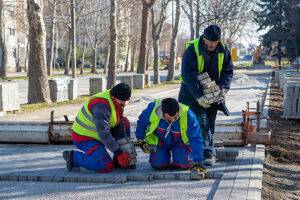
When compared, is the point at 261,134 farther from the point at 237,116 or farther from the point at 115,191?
the point at 237,116

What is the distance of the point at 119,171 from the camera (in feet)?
24.2

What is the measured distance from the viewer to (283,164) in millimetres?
8953

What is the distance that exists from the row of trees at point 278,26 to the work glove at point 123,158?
43730 millimetres

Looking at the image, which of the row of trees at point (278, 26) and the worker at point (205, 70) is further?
the row of trees at point (278, 26)

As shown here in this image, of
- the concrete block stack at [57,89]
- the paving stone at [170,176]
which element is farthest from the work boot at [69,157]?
the concrete block stack at [57,89]

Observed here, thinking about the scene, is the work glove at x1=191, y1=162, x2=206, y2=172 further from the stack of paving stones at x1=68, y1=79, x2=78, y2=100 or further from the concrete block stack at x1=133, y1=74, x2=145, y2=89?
the concrete block stack at x1=133, y1=74, x2=145, y2=89

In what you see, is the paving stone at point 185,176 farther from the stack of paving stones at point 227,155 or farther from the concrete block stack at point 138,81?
the concrete block stack at point 138,81

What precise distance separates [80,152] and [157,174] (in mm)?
1034

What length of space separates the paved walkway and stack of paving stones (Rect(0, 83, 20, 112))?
7.02 metres

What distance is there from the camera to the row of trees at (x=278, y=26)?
51.7 m

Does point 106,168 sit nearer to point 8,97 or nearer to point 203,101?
point 203,101

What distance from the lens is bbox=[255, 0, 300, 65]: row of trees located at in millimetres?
51688

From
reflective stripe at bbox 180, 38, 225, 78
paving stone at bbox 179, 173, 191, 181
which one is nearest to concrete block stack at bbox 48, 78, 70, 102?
reflective stripe at bbox 180, 38, 225, 78

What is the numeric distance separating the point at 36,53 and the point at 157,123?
1056 centimetres
